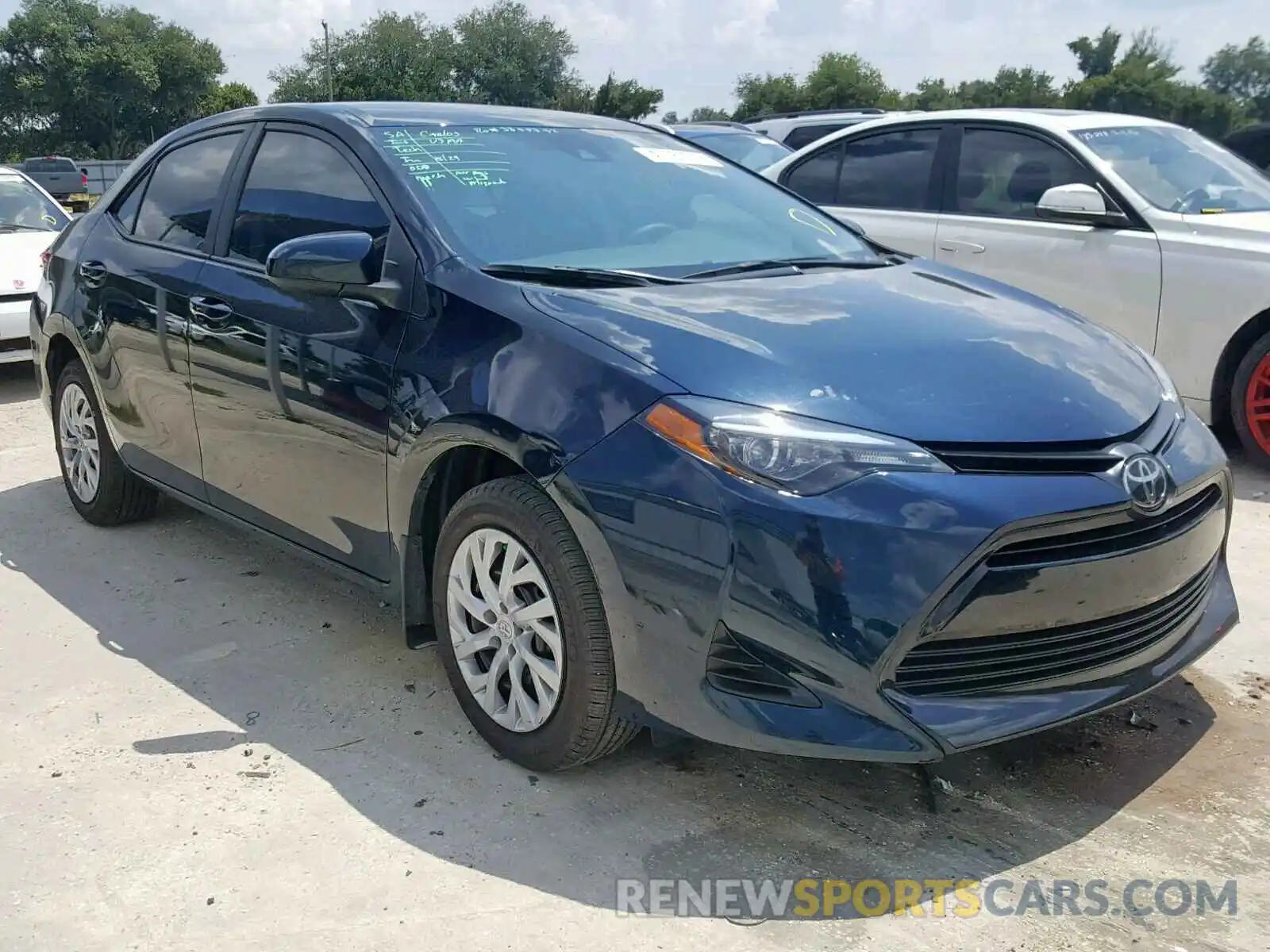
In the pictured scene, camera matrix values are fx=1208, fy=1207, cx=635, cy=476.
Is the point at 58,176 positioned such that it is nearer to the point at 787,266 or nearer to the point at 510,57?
the point at 787,266

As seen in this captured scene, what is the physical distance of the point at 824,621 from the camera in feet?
8.08

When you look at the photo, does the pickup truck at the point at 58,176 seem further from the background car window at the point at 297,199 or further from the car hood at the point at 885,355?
the car hood at the point at 885,355

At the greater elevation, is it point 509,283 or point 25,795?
point 509,283

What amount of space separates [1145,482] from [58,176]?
121ft

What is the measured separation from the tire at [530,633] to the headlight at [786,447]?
16.9 inches

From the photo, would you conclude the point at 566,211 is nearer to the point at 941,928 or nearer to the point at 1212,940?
the point at 941,928

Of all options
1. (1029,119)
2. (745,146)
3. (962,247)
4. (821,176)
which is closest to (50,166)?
(745,146)

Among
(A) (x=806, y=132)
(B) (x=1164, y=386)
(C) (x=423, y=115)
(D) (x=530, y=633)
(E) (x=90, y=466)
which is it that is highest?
(C) (x=423, y=115)

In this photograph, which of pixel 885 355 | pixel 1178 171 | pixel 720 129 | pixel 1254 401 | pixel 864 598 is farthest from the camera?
pixel 720 129

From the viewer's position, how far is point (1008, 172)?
637cm

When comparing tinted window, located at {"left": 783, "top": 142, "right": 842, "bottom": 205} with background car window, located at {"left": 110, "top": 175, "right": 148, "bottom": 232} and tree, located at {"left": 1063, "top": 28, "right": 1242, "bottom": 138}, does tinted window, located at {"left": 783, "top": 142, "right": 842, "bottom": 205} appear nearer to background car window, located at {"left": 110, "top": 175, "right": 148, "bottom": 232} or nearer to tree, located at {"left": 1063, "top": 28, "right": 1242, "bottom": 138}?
background car window, located at {"left": 110, "top": 175, "right": 148, "bottom": 232}

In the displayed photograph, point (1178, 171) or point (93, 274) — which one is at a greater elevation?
point (1178, 171)

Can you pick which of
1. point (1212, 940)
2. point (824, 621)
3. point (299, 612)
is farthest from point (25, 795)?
point (1212, 940)

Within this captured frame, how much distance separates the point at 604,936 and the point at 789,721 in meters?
0.58
